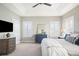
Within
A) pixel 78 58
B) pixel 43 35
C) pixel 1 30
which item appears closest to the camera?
pixel 78 58

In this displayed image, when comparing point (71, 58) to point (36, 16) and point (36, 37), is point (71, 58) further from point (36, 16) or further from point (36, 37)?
point (36, 16)

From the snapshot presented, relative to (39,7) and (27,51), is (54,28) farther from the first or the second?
(27,51)

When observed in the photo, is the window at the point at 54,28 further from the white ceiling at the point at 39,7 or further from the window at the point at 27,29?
the window at the point at 27,29

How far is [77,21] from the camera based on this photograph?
4.40 meters

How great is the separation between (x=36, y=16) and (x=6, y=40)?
4082 millimetres

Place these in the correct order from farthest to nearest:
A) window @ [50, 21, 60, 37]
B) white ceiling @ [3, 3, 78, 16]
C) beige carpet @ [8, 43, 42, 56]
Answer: window @ [50, 21, 60, 37]
white ceiling @ [3, 3, 78, 16]
beige carpet @ [8, 43, 42, 56]

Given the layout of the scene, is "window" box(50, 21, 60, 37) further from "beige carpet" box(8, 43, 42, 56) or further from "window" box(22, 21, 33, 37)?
"beige carpet" box(8, 43, 42, 56)

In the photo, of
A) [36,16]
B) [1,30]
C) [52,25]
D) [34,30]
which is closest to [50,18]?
[52,25]

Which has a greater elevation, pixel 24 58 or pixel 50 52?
pixel 24 58

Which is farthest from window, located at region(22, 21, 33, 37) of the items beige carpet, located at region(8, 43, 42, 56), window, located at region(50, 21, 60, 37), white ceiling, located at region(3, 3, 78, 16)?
beige carpet, located at region(8, 43, 42, 56)

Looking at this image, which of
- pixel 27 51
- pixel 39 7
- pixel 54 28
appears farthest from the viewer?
pixel 54 28

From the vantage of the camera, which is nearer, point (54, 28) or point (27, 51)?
point (27, 51)

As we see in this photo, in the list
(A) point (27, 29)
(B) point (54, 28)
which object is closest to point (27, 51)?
(A) point (27, 29)

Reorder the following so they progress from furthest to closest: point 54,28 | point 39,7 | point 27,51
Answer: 1. point 54,28
2. point 39,7
3. point 27,51
